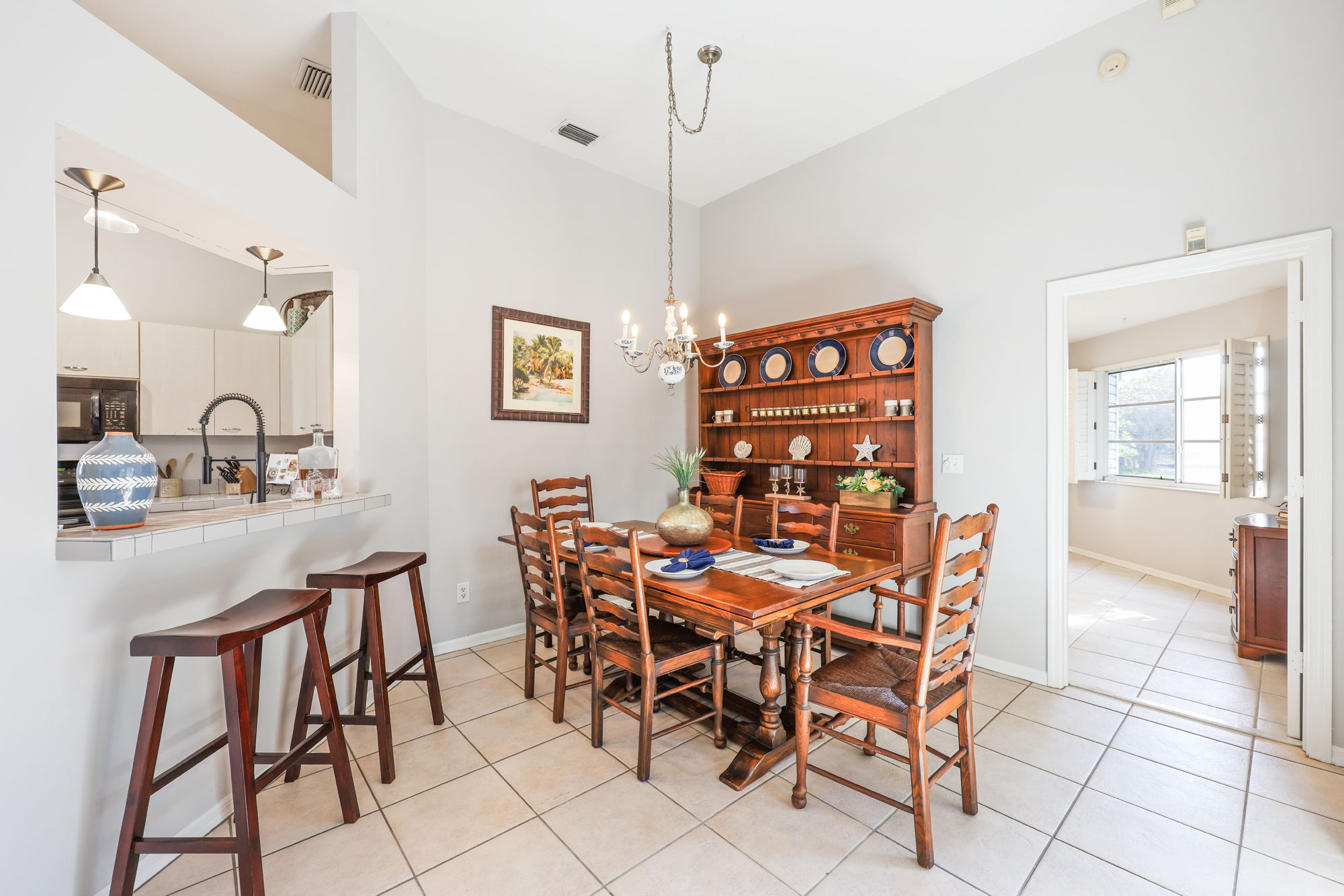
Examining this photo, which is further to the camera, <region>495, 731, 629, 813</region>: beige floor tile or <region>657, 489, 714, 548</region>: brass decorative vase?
<region>657, 489, 714, 548</region>: brass decorative vase

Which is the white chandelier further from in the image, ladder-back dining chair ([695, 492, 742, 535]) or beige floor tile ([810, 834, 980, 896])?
beige floor tile ([810, 834, 980, 896])

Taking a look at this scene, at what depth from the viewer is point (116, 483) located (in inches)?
60.2

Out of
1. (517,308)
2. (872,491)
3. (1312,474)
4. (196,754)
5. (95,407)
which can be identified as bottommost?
(196,754)

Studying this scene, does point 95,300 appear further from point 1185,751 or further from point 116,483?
point 1185,751

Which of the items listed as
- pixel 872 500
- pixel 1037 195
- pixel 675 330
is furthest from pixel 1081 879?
pixel 1037 195

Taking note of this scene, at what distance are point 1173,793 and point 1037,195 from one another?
2.90 meters

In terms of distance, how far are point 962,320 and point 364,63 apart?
3596mm

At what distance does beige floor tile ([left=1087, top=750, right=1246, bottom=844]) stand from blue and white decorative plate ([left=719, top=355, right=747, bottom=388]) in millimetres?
Result: 3140

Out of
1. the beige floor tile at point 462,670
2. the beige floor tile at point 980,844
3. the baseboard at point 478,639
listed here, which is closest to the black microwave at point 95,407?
the baseboard at point 478,639

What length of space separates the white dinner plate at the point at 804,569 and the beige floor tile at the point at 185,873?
207cm

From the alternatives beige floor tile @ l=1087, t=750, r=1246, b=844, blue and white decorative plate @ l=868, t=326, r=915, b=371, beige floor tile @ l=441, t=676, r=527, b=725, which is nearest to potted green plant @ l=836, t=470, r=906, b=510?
blue and white decorative plate @ l=868, t=326, r=915, b=371

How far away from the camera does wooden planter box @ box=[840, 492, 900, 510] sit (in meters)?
3.32

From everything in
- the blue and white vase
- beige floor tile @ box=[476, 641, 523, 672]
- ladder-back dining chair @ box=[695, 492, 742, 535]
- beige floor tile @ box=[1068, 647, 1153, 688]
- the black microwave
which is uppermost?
the black microwave

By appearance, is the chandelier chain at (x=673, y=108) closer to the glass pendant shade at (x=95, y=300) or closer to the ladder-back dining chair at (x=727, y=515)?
the ladder-back dining chair at (x=727, y=515)
